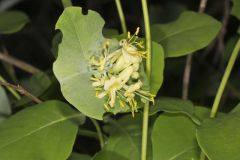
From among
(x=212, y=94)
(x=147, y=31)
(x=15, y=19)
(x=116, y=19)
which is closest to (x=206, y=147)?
(x=147, y=31)

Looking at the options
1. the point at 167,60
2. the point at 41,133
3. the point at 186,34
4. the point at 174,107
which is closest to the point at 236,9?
the point at 186,34

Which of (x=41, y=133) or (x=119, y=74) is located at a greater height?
(x=119, y=74)

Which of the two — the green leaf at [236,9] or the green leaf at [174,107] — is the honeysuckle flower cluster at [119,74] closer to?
the green leaf at [174,107]

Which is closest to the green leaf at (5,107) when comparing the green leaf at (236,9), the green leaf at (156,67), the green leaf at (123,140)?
the green leaf at (123,140)

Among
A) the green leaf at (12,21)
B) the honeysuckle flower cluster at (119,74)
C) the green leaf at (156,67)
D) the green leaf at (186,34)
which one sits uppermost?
the honeysuckle flower cluster at (119,74)

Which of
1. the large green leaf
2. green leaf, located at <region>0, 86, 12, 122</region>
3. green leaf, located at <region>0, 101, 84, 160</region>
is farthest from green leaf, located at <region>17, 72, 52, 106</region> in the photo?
the large green leaf

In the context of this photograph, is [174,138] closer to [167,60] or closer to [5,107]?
[5,107]
